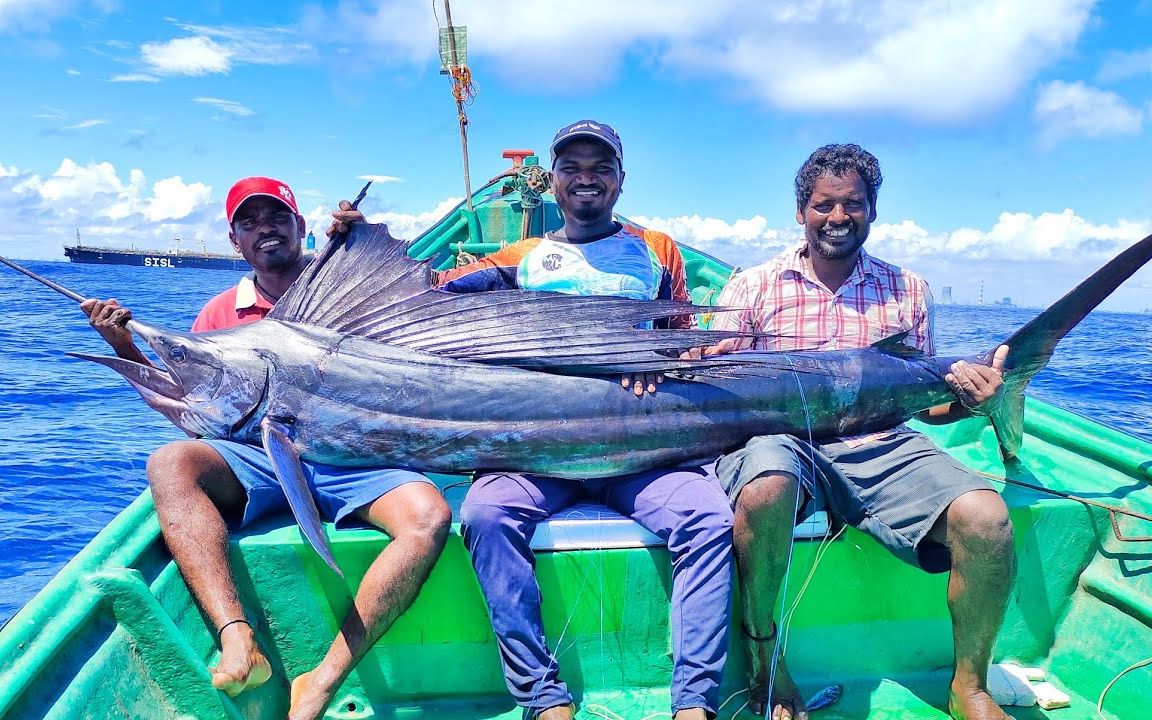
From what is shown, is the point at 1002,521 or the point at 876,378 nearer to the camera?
the point at 1002,521

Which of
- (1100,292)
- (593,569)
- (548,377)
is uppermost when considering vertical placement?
(1100,292)

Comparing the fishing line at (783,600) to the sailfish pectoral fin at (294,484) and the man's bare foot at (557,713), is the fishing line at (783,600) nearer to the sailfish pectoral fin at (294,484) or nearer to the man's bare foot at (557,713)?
the man's bare foot at (557,713)

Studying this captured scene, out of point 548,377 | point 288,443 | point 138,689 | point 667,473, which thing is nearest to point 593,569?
point 667,473

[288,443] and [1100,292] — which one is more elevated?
[1100,292]

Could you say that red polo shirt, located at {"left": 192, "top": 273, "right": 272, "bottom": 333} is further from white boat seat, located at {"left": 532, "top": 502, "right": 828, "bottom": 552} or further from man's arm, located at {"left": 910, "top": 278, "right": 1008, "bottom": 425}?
man's arm, located at {"left": 910, "top": 278, "right": 1008, "bottom": 425}

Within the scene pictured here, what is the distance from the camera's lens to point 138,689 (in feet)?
5.47

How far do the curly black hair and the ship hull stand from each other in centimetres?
8293

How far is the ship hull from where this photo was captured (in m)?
72.3

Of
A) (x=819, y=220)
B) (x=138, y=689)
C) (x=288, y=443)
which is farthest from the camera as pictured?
(x=819, y=220)

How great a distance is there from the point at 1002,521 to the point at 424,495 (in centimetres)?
146

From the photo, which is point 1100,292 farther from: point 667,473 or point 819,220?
point 667,473

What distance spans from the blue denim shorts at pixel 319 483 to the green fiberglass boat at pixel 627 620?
3.2 inches

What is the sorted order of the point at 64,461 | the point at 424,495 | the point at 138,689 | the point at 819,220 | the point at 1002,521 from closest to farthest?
the point at 138,689
the point at 1002,521
the point at 424,495
the point at 819,220
the point at 64,461

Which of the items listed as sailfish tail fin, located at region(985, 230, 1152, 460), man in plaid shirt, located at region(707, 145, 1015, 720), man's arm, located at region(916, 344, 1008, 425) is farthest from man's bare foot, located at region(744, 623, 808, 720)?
sailfish tail fin, located at region(985, 230, 1152, 460)
